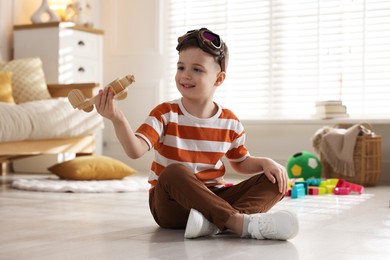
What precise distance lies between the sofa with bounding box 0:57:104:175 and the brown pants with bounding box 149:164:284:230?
68.7 inches

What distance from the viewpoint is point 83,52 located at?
15.8 feet

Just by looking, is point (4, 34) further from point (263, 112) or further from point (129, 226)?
point (129, 226)

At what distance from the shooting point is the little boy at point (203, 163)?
1.74 meters

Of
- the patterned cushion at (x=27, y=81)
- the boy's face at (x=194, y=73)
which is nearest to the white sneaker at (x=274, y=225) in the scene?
the boy's face at (x=194, y=73)

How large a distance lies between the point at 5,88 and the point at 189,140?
2387 millimetres

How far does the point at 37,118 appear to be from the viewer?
3.61 m

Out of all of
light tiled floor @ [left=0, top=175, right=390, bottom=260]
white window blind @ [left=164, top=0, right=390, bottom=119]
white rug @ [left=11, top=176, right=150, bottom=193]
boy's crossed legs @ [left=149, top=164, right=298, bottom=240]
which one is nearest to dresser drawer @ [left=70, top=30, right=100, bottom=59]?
white window blind @ [left=164, top=0, right=390, bottom=119]

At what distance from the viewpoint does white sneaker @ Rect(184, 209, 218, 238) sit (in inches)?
67.7

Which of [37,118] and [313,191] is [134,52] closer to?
[37,118]

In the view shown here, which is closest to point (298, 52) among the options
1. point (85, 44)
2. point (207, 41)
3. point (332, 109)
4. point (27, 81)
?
point (332, 109)

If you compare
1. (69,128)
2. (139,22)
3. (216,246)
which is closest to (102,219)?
(216,246)

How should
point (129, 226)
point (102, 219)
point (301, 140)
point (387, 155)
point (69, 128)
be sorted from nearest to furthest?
point (129, 226)
point (102, 219)
point (69, 128)
point (387, 155)
point (301, 140)

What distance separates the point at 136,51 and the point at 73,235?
3572 millimetres

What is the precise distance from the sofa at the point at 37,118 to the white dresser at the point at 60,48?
26 cm
